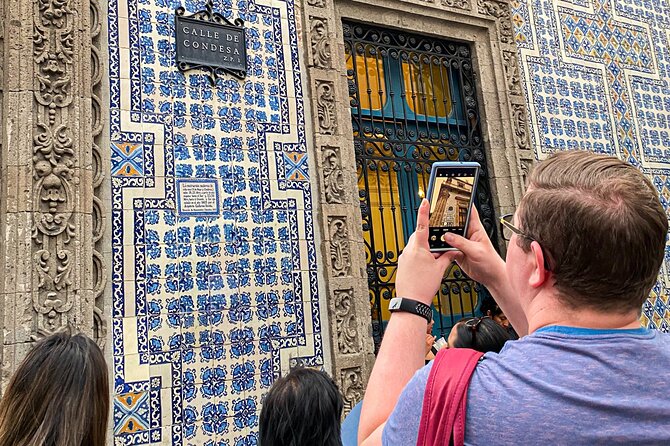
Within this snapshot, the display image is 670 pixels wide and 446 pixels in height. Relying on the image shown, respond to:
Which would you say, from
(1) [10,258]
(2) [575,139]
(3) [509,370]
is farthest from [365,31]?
(3) [509,370]

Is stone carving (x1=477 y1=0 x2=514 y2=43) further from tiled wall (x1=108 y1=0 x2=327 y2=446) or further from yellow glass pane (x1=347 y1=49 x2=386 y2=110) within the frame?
tiled wall (x1=108 y1=0 x2=327 y2=446)

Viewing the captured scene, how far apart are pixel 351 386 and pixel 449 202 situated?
3407 mm

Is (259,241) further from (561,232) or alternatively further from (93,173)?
(561,232)

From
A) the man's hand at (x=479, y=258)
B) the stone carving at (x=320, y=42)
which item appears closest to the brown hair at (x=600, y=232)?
the man's hand at (x=479, y=258)

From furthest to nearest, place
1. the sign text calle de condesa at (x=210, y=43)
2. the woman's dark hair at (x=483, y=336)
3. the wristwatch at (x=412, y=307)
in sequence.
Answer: the sign text calle de condesa at (x=210, y=43)
the woman's dark hair at (x=483, y=336)
the wristwatch at (x=412, y=307)

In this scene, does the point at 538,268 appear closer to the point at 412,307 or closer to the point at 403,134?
the point at 412,307

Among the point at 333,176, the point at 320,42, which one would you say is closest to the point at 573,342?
the point at 333,176

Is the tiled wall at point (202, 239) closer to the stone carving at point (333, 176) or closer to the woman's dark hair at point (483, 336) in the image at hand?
the stone carving at point (333, 176)

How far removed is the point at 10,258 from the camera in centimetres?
363

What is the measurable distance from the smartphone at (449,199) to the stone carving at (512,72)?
5.17 metres

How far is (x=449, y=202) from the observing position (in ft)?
4.63

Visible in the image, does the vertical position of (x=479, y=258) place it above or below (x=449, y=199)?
below

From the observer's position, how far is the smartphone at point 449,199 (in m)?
1.36

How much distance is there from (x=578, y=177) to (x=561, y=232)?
0.35 feet
